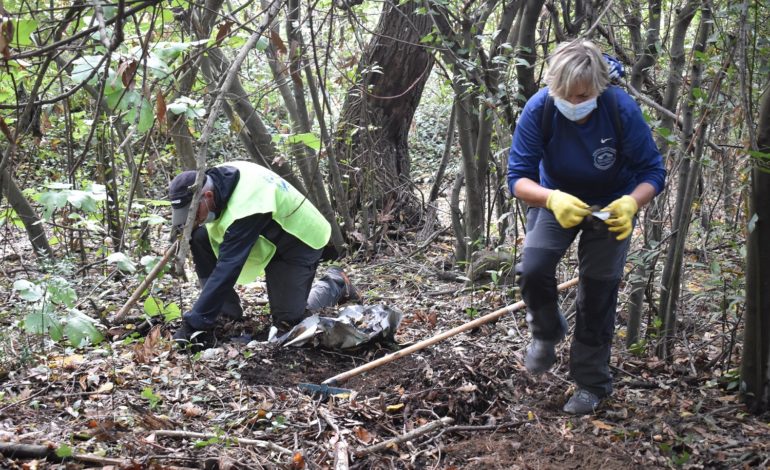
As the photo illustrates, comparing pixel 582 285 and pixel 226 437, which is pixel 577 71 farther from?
pixel 226 437

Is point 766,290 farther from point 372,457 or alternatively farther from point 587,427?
point 372,457

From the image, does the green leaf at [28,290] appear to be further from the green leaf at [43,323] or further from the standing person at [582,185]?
the standing person at [582,185]

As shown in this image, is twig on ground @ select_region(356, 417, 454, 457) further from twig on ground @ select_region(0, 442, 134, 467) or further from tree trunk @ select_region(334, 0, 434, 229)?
tree trunk @ select_region(334, 0, 434, 229)

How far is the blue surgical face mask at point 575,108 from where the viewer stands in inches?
120

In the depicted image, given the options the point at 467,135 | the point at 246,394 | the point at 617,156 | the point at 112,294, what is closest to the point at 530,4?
the point at 467,135

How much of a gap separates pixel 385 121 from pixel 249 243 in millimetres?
3683

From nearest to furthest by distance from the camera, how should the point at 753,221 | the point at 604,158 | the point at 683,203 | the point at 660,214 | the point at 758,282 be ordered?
1. the point at 753,221
2. the point at 758,282
3. the point at 604,158
4. the point at 683,203
5. the point at 660,214

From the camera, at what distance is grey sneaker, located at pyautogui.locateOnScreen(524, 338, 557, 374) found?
3.46 m

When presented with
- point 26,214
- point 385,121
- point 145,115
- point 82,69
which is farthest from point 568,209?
point 385,121

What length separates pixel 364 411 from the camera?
360 cm

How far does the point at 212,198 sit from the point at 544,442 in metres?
2.69

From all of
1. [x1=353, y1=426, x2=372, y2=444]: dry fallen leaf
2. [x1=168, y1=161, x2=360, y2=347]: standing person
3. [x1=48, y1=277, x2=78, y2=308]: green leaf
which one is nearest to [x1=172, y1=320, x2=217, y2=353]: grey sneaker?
[x1=168, y1=161, x2=360, y2=347]: standing person

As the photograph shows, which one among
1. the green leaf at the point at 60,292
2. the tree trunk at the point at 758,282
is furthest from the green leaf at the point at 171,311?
the tree trunk at the point at 758,282

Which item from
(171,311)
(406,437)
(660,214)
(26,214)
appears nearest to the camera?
(406,437)
